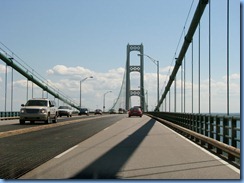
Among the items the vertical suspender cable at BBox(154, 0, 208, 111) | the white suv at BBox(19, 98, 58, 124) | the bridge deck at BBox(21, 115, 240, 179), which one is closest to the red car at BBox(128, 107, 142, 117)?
the vertical suspender cable at BBox(154, 0, 208, 111)

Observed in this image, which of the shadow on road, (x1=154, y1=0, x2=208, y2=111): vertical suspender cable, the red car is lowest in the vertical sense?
the shadow on road

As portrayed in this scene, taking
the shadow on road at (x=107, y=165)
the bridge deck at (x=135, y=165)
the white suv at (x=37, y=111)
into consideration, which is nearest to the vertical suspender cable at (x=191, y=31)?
Answer: the white suv at (x=37, y=111)

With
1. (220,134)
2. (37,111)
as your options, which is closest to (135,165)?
(220,134)

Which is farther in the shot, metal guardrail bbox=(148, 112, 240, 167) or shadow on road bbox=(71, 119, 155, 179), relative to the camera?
metal guardrail bbox=(148, 112, 240, 167)

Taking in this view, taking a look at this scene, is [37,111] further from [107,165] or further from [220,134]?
[107,165]

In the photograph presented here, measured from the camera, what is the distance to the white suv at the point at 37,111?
3458cm

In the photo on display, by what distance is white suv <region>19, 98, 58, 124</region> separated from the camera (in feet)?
113

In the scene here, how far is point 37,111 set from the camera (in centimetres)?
3462

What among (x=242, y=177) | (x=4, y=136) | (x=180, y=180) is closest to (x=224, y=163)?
(x=242, y=177)

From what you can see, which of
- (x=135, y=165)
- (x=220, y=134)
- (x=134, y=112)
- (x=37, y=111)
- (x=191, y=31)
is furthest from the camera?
(x=134, y=112)

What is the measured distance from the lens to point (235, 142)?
41.6 feet

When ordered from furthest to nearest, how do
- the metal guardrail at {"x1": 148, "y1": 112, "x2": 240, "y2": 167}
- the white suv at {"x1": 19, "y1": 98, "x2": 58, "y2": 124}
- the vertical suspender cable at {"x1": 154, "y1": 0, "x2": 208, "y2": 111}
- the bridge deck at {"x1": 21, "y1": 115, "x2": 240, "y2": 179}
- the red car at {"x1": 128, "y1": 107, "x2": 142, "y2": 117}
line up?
the red car at {"x1": 128, "y1": 107, "x2": 142, "y2": 117} < the white suv at {"x1": 19, "y1": 98, "x2": 58, "y2": 124} < the vertical suspender cable at {"x1": 154, "y1": 0, "x2": 208, "y2": 111} < the metal guardrail at {"x1": 148, "y1": 112, "x2": 240, "y2": 167} < the bridge deck at {"x1": 21, "y1": 115, "x2": 240, "y2": 179}

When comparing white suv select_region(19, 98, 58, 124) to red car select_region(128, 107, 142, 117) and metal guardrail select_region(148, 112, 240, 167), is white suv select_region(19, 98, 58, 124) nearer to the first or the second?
metal guardrail select_region(148, 112, 240, 167)

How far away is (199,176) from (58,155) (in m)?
5.17
